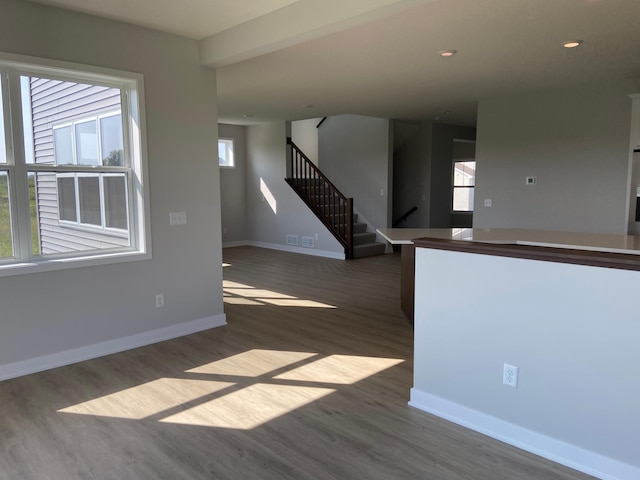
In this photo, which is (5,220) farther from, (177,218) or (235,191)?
(235,191)

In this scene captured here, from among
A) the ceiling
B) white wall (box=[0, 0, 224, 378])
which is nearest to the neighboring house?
white wall (box=[0, 0, 224, 378])

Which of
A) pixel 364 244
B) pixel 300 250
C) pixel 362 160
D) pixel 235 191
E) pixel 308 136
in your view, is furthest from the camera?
pixel 308 136

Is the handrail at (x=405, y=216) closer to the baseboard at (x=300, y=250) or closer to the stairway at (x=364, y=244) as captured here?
the stairway at (x=364, y=244)

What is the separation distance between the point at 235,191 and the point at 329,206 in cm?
228

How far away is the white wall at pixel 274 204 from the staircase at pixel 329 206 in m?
0.14

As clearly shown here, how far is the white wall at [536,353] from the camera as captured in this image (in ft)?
6.61

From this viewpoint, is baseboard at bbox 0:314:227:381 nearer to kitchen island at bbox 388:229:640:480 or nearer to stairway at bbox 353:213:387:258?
kitchen island at bbox 388:229:640:480

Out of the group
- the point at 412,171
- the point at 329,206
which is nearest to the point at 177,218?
the point at 329,206

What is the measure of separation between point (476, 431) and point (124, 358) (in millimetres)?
2655

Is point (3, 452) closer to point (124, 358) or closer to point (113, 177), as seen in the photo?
point (124, 358)

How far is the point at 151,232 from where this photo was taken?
384cm

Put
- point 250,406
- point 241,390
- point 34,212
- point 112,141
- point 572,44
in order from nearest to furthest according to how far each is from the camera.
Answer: point 250,406 < point 241,390 < point 34,212 < point 112,141 < point 572,44

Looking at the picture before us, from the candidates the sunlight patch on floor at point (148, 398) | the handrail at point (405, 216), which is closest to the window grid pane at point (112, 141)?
the sunlight patch on floor at point (148, 398)

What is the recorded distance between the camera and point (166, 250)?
3969 mm
